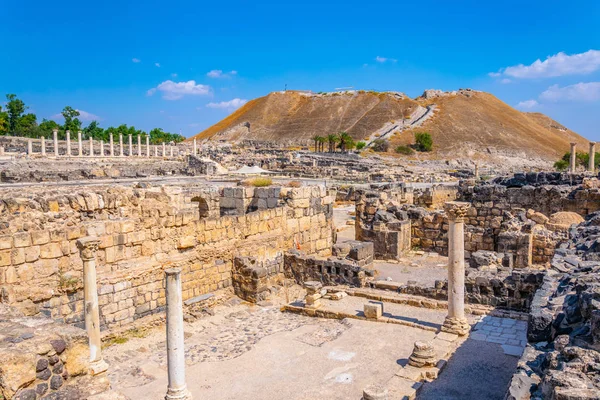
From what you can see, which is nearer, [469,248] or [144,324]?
[144,324]

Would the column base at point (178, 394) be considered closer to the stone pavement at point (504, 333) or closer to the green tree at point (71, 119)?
the stone pavement at point (504, 333)

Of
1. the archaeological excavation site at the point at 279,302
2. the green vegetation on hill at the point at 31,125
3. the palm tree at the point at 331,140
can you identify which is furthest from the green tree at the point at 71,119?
the archaeological excavation site at the point at 279,302

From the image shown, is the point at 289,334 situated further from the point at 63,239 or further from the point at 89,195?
the point at 89,195

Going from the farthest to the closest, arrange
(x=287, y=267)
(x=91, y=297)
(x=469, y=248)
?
(x=469, y=248), (x=287, y=267), (x=91, y=297)

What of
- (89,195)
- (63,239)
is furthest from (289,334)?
(89,195)

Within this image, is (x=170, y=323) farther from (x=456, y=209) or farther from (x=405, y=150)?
(x=405, y=150)

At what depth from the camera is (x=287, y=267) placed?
13586 mm

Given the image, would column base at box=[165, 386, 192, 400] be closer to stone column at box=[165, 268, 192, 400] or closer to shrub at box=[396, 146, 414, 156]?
stone column at box=[165, 268, 192, 400]

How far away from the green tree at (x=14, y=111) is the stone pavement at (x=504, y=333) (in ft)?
253

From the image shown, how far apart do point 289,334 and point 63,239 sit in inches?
183

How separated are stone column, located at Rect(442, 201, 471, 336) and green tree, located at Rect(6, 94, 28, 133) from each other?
7653 centimetres

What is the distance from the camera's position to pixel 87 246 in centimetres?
743

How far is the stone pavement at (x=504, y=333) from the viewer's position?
8.43m

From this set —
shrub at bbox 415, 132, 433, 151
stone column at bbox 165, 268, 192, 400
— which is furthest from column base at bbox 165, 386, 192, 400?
shrub at bbox 415, 132, 433, 151
